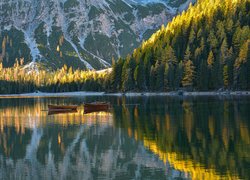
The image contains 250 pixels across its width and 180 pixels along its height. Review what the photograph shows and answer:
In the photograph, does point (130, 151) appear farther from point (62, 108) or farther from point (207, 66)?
point (207, 66)

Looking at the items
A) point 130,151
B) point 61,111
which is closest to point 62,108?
point 61,111

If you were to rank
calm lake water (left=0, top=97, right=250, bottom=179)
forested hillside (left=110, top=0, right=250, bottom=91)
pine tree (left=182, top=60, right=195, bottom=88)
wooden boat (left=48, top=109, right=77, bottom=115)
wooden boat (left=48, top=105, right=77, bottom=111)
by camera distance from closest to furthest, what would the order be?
calm lake water (left=0, top=97, right=250, bottom=179), wooden boat (left=48, top=109, right=77, bottom=115), wooden boat (left=48, top=105, right=77, bottom=111), forested hillside (left=110, top=0, right=250, bottom=91), pine tree (left=182, top=60, right=195, bottom=88)

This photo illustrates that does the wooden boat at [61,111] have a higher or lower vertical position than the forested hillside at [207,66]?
lower

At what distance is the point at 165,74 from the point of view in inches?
7210

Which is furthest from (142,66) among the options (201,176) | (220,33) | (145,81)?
(201,176)

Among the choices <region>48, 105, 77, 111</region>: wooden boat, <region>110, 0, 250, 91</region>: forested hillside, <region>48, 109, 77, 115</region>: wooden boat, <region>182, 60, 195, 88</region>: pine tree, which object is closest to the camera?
<region>48, 109, 77, 115</region>: wooden boat

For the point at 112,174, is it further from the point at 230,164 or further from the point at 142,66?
the point at 142,66

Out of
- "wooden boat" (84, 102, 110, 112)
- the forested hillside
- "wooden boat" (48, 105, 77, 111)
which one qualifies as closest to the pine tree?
the forested hillside

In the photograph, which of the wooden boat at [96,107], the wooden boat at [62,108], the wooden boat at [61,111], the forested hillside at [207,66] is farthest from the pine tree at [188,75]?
the wooden boat at [61,111]

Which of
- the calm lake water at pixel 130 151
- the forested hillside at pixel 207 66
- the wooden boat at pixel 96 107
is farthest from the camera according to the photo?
the forested hillside at pixel 207 66

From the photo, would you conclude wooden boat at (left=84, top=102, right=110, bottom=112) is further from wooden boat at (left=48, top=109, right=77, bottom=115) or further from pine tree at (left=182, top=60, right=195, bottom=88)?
pine tree at (left=182, top=60, right=195, bottom=88)

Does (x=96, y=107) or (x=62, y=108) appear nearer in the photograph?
(x=62, y=108)

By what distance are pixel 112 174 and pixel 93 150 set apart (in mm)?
11387

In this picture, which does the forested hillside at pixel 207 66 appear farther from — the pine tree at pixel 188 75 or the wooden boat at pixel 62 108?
the wooden boat at pixel 62 108
